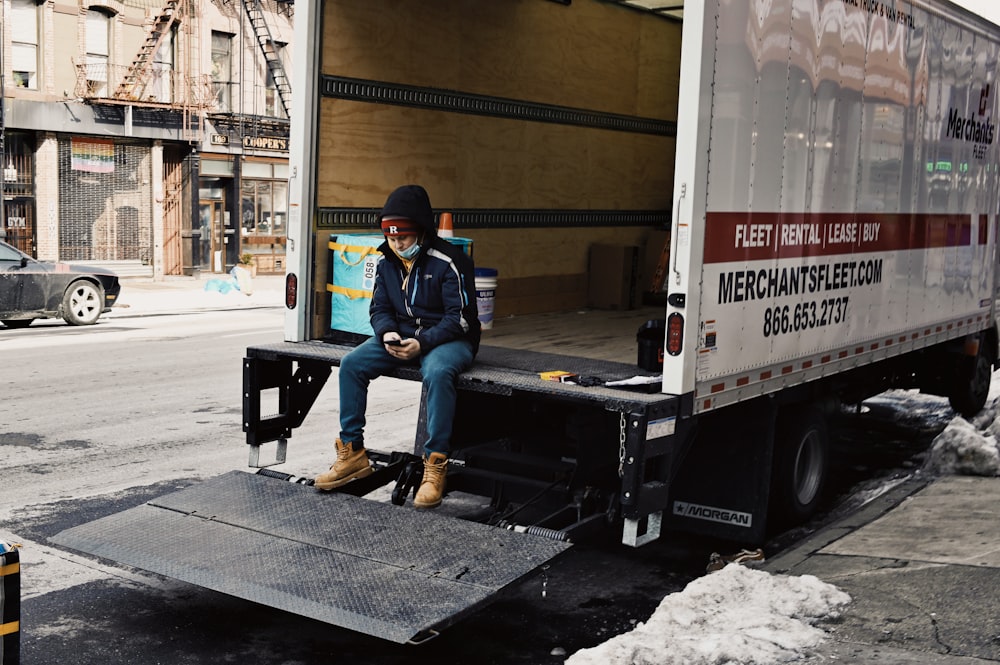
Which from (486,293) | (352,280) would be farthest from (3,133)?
(352,280)

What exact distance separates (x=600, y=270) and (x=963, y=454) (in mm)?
3491

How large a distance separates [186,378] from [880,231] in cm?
867

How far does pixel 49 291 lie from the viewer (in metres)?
19.0

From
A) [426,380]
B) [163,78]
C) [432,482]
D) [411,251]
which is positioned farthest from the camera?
[163,78]

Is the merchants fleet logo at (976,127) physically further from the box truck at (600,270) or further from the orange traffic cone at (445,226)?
the orange traffic cone at (445,226)

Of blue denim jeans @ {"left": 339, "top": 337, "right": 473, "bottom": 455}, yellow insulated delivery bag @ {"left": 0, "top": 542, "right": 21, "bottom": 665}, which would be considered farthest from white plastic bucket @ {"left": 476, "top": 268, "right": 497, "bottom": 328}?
yellow insulated delivery bag @ {"left": 0, "top": 542, "right": 21, "bottom": 665}

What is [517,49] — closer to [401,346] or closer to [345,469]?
[401,346]

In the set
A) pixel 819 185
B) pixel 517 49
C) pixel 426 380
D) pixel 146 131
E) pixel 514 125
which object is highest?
pixel 146 131

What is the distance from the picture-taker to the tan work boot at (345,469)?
6547mm

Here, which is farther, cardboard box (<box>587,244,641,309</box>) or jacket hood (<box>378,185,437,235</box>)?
cardboard box (<box>587,244,641,309</box>)

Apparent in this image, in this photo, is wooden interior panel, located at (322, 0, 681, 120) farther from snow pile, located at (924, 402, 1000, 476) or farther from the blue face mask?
snow pile, located at (924, 402, 1000, 476)

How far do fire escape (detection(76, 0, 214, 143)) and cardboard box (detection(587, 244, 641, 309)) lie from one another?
69.9ft

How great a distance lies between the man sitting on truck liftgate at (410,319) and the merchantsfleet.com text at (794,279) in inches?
59.3

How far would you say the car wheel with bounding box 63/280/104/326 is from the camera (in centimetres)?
1938
